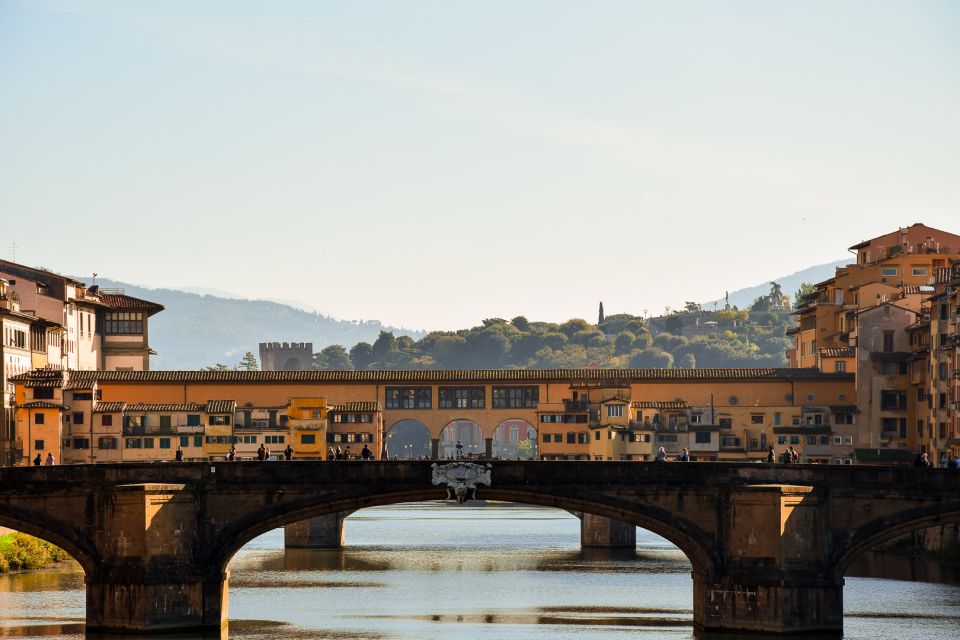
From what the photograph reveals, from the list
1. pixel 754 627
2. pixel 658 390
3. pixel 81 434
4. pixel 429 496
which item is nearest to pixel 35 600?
pixel 429 496

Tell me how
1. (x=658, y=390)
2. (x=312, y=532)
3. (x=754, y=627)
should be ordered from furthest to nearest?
1. (x=658, y=390)
2. (x=312, y=532)
3. (x=754, y=627)

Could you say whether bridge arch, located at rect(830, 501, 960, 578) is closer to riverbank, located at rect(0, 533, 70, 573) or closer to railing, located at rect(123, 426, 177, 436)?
riverbank, located at rect(0, 533, 70, 573)

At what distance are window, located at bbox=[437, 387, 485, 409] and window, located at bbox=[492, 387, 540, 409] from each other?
1157 millimetres

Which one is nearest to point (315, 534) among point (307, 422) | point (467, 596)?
point (307, 422)

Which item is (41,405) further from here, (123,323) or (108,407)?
(123,323)

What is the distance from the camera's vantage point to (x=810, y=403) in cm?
11356

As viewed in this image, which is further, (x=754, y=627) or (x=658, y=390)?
(x=658, y=390)

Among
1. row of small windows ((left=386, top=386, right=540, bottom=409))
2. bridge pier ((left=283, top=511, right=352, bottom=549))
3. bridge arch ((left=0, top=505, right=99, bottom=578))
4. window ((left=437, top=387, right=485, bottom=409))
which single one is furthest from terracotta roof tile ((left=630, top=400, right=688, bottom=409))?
bridge arch ((left=0, top=505, right=99, bottom=578))

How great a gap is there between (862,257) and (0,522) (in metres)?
81.2

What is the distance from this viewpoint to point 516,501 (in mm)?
61031

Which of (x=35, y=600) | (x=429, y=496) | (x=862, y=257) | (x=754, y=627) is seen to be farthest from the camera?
(x=862, y=257)

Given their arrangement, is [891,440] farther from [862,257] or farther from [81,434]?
Result: [81,434]

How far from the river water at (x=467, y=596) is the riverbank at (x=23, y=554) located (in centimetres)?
141

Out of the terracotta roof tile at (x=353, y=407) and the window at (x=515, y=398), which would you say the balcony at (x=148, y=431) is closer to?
the terracotta roof tile at (x=353, y=407)
